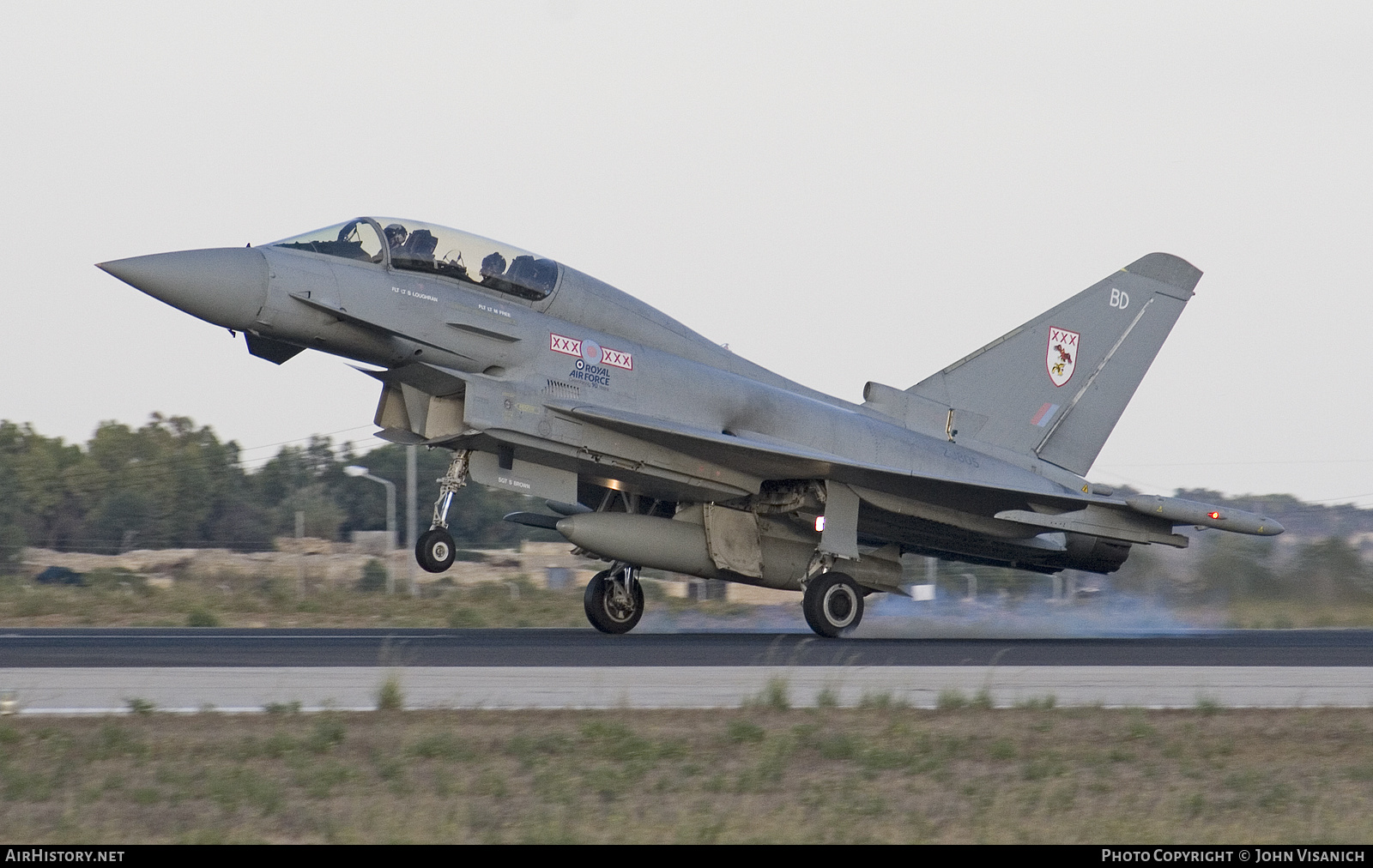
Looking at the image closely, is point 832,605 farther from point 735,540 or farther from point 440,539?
point 440,539

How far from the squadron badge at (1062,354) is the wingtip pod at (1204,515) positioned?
2901mm

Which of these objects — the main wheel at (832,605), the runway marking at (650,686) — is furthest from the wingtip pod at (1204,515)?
the runway marking at (650,686)

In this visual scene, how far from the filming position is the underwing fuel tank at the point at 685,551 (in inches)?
596

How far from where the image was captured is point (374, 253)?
14.2m

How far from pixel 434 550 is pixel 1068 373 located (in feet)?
30.2

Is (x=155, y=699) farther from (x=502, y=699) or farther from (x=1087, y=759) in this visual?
(x=1087, y=759)

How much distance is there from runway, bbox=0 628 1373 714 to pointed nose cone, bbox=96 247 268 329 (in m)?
3.19

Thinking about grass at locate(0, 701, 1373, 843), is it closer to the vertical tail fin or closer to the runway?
the runway

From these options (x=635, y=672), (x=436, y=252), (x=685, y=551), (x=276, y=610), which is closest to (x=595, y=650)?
(x=635, y=672)

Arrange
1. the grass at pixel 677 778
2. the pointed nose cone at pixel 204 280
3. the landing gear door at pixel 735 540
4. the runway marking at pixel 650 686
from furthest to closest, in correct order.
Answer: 1. the landing gear door at pixel 735 540
2. the pointed nose cone at pixel 204 280
3. the runway marking at pixel 650 686
4. the grass at pixel 677 778

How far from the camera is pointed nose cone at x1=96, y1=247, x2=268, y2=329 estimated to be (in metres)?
13.2

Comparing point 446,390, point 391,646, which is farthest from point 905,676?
point 446,390

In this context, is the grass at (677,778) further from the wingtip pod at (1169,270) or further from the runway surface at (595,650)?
the wingtip pod at (1169,270)

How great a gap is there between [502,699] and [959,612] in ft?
42.7
